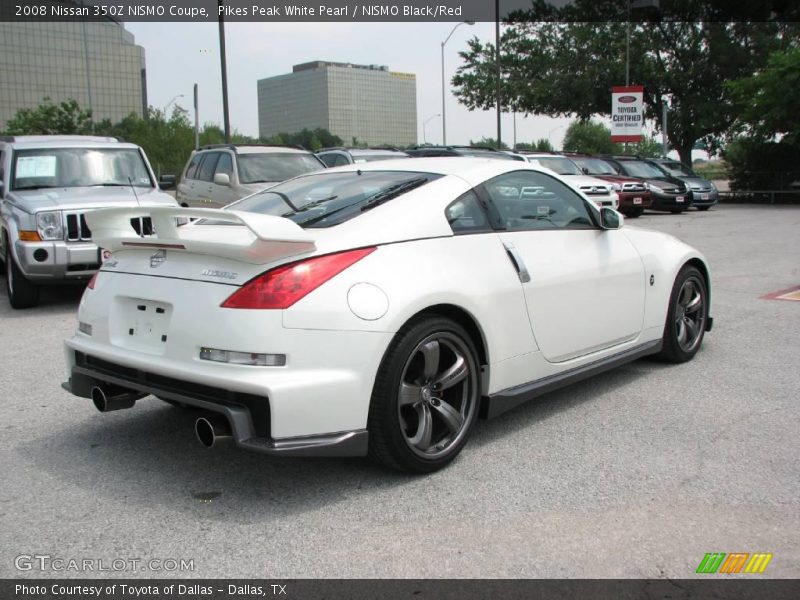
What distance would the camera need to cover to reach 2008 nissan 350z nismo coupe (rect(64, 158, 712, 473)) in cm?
339

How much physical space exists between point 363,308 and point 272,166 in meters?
10.4

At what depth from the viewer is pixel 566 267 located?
467 centimetres

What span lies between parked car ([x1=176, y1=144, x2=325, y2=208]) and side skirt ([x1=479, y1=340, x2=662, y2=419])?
860cm

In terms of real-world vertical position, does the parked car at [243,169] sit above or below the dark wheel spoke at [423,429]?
above

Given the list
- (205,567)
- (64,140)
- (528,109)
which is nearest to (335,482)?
(205,567)

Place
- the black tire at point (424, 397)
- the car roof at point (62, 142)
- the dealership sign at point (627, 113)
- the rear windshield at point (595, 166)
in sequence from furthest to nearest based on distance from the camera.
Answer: the dealership sign at point (627, 113), the rear windshield at point (595, 166), the car roof at point (62, 142), the black tire at point (424, 397)

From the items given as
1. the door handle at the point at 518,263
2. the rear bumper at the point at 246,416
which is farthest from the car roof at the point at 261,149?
the rear bumper at the point at 246,416

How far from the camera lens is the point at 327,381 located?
339 cm

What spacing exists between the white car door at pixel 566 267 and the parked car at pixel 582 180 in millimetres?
11028

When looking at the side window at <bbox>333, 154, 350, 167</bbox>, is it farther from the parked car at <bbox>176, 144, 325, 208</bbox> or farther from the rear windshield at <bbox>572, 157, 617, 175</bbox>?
the rear windshield at <bbox>572, 157, 617, 175</bbox>

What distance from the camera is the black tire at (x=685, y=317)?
18.8ft

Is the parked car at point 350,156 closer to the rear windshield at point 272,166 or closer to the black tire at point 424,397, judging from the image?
the rear windshield at point 272,166

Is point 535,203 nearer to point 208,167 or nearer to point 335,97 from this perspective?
point 208,167
